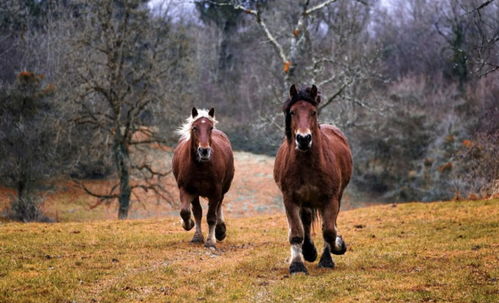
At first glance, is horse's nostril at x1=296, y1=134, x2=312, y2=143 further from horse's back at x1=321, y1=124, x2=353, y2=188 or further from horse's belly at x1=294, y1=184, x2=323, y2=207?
horse's back at x1=321, y1=124, x2=353, y2=188

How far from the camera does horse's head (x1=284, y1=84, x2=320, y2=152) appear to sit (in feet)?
25.4

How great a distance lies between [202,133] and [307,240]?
341cm

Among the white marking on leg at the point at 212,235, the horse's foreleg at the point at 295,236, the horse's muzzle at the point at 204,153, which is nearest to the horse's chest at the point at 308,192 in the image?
the horse's foreleg at the point at 295,236

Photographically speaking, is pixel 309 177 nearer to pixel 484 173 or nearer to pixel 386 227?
pixel 386 227

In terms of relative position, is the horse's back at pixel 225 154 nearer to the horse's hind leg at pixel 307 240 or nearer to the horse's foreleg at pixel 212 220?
the horse's foreleg at pixel 212 220

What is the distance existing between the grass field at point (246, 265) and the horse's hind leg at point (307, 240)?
11.4 inches

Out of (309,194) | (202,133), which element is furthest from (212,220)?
(309,194)

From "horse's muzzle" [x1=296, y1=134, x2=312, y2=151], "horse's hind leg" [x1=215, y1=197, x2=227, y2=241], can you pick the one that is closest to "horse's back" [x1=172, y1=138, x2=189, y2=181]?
"horse's hind leg" [x1=215, y1=197, x2=227, y2=241]

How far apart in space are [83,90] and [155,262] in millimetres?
15910

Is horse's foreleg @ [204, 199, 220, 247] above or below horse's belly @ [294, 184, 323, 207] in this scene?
below

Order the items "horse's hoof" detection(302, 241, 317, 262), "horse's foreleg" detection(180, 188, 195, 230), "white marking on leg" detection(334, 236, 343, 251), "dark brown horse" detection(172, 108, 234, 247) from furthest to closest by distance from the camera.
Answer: "horse's foreleg" detection(180, 188, 195, 230)
"dark brown horse" detection(172, 108, 234, 247)
"horse's hoof" detection(302, 241, 317, 262)
"white marking on leg" detection(334, 236, 343, 251)

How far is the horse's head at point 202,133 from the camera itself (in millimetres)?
11125

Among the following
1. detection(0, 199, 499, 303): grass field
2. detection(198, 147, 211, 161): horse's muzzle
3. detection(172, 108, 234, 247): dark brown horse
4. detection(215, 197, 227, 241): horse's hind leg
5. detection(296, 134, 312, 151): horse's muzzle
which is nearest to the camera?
detection(0, 199, 499, 303): grass field

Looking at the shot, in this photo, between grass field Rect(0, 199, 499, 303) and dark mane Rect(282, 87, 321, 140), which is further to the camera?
dark mane Rect(282, 87, 321, 140)
